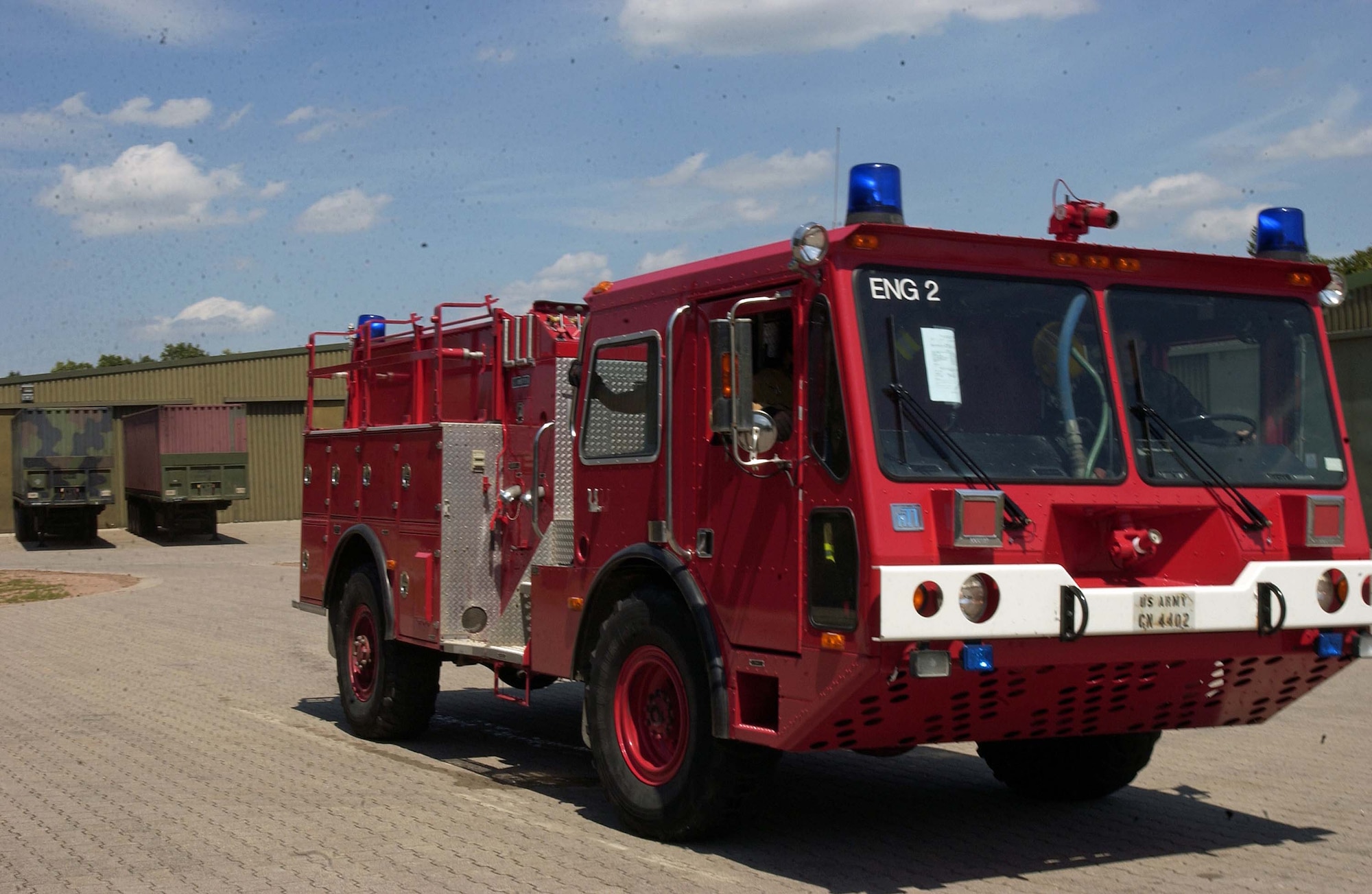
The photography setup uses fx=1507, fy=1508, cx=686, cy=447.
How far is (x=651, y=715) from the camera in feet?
23.7

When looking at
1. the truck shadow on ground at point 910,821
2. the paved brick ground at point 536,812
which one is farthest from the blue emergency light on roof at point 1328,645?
the truck shadow on ground at point 910,821

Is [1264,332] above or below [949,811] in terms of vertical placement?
above

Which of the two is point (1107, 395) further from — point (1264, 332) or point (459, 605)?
point (459, 605)

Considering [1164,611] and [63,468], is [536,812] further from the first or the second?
[63,468]

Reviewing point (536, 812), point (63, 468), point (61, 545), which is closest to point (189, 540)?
point (61, 545)

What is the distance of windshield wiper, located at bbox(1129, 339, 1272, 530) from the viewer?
6.55 metres

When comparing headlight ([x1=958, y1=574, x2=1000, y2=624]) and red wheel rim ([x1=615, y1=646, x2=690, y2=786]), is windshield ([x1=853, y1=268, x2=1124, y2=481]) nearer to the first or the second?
headlight ([x1=958, y1=574, x2=1000, y2=624])

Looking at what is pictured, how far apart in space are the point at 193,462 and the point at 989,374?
32.0m

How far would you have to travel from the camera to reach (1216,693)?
268 inches

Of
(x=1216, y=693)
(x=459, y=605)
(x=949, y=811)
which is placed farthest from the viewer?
(x=459, y=605)

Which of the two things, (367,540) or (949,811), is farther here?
(367,540)

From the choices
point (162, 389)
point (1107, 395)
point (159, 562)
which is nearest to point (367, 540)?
point (1107, 395)

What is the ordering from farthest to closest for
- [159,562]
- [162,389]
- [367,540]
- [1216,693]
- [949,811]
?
1. [162,389]
2. [159,562]
3. [367,540]
4. [949,811]
5. [1216,693]

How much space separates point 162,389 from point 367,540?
40.5 m
